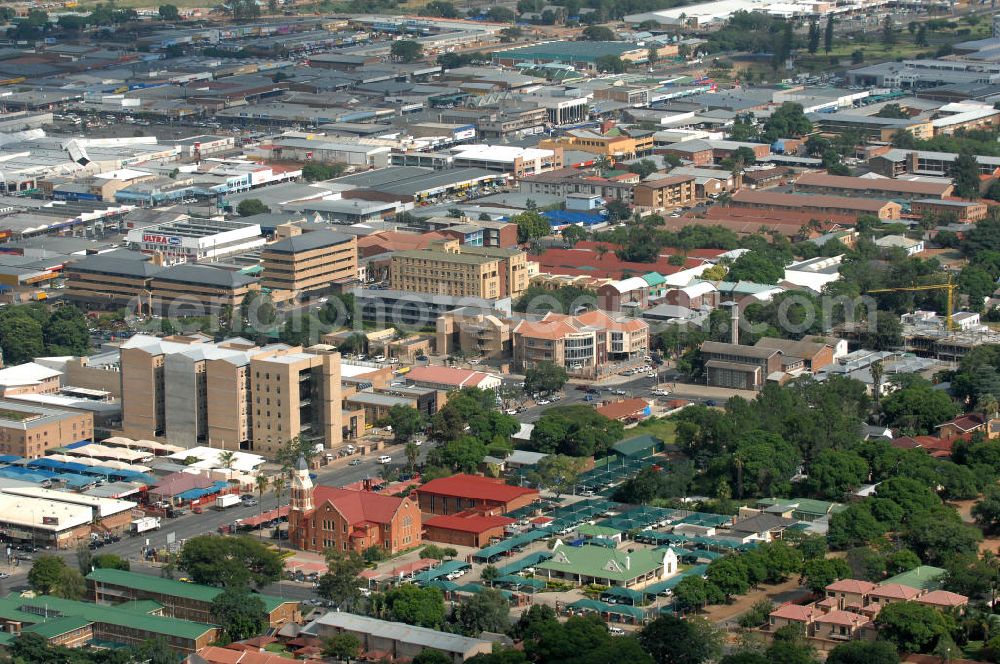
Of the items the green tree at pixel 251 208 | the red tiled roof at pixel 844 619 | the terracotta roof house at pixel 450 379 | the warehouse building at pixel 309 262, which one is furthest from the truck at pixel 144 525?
the green tree at pixel 251 208

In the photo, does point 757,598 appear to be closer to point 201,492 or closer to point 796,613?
point 796,613

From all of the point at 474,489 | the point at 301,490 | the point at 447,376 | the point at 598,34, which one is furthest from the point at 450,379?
the point at 598,34

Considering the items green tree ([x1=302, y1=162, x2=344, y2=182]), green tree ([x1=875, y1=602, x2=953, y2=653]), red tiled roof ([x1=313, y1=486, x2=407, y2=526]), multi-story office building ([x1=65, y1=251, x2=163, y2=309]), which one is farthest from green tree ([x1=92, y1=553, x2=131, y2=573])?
green tree ([x1=302, y1=162, x2=344, y2=182])

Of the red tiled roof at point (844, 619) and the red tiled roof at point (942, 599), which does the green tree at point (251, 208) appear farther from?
the red tiled roof at point (942, 599)

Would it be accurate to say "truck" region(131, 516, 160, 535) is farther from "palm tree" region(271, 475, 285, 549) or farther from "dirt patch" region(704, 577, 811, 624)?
"dirt patch" region(704, 577, 811, 624)

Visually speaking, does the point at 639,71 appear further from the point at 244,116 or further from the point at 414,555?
the point at 414,555

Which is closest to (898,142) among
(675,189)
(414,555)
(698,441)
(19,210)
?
(675,189)
